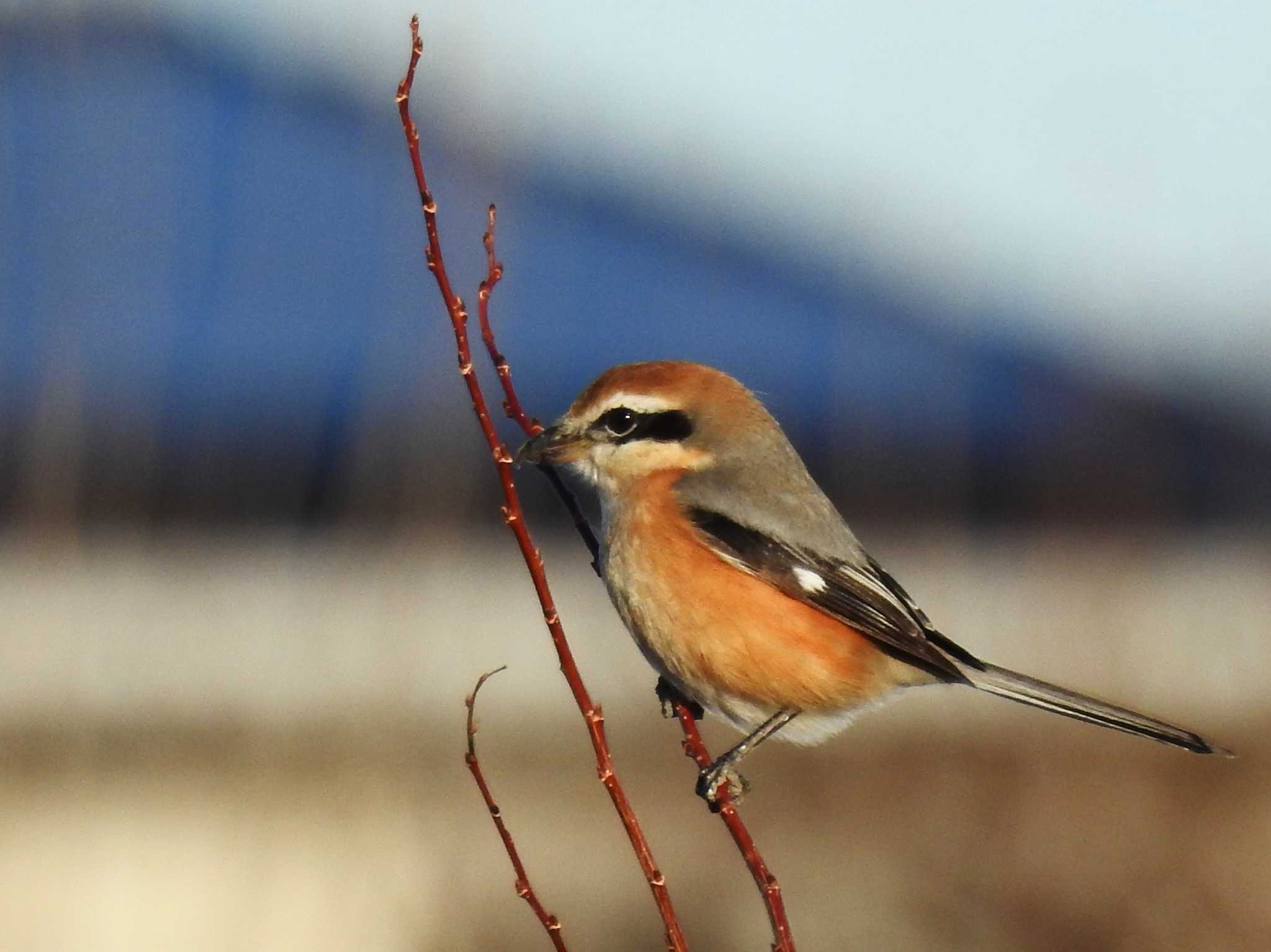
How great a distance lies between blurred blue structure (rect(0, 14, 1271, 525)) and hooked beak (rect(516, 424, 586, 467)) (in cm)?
65

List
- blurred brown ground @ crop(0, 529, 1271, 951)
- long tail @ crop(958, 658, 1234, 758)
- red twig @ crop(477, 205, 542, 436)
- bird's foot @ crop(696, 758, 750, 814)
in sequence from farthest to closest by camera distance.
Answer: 1. blurred brown ground @ crop(0, 529, 1271, 951)
2. long tail @ crop(958, 658, 1234, 758)
3. bird's foot @ crop(696, 758, 750, 814)
4. red twig @ crop(477, 205, 542, 436)

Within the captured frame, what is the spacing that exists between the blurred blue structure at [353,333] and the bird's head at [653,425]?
62 centimetres

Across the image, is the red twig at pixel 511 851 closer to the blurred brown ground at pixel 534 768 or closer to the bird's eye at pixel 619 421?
the bird's eye at pixel 619 421

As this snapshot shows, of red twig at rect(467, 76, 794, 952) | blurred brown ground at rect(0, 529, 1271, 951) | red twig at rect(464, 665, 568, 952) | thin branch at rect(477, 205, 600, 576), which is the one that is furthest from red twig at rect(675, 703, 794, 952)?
blurred brown ground at rect(0, 529, 1271, 951)

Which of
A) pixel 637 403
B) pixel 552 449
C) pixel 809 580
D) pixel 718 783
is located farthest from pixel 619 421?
pixel 718 783

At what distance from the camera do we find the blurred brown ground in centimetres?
393

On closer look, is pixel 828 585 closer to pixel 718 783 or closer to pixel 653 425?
pixel 653 425

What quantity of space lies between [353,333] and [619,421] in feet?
9.12

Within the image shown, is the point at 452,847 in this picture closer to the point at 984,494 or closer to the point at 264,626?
the point at 264,626

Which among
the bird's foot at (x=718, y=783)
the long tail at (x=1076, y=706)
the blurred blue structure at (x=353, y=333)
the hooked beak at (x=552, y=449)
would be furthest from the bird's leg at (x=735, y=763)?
the blurred blue structure at (x=353, y=333)

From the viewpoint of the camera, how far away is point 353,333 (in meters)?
5.43

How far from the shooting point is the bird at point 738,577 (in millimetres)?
2789

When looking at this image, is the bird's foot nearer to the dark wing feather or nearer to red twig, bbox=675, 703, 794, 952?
red twig, bbox=675, 703, 794, 952

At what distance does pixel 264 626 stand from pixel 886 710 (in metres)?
2.25
